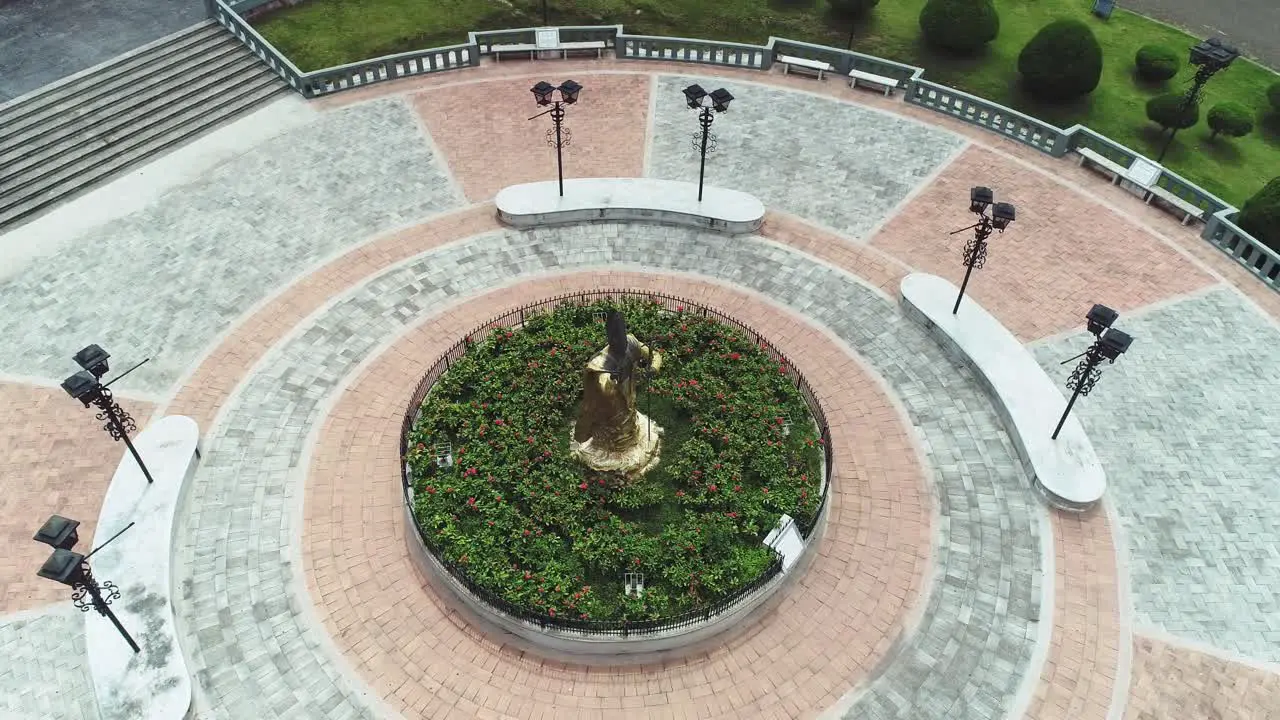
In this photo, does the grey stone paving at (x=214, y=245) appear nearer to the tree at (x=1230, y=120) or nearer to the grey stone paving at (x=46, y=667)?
the grey stone paving at (x=46, y=667)

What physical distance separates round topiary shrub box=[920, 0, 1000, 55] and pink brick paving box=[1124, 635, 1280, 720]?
Result: 1078 inches

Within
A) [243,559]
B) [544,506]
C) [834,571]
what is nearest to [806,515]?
[834,571]

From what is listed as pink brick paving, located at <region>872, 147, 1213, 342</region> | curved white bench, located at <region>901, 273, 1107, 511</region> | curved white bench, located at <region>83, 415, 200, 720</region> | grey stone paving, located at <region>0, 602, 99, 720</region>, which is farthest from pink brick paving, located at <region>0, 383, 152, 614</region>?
pink brick paving, located at <region>872, 147, 1213, 342</region>

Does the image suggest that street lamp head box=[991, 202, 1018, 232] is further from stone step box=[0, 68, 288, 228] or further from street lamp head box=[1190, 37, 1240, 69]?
stone step box=[0, 68, 288, 228]

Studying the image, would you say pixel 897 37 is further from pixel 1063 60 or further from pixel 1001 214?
pixel 1001 214

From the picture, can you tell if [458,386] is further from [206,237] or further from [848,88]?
[848,88]

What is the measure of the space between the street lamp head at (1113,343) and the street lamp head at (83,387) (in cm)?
2186

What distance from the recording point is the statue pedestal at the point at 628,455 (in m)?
21.3

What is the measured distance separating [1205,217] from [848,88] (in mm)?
13698

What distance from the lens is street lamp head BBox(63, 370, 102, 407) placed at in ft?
58.3

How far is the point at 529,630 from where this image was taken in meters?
18.6

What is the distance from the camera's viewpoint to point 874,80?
34.7 m

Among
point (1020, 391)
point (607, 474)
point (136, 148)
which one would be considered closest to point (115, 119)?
point (136, 148)

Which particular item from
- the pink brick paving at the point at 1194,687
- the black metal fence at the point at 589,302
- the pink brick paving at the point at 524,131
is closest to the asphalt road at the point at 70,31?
the pink brick paving at the point at 524,131
